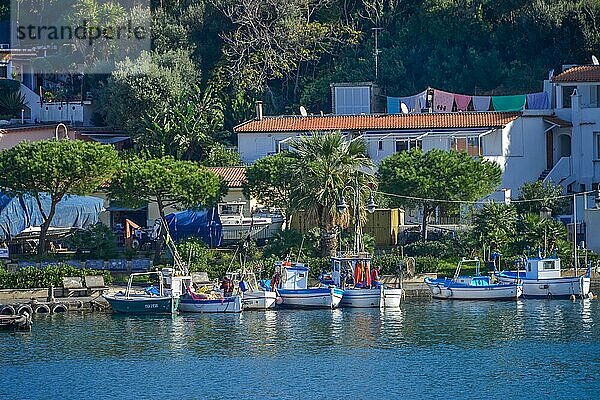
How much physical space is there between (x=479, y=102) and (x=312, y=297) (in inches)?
1033

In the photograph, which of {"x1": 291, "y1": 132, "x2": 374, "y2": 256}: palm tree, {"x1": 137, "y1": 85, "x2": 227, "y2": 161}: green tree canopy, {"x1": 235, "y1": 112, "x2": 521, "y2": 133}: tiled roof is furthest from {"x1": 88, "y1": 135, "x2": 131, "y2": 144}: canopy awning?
{"x1": 291, "y1": 132, "x2": 374, "y2": 256}: palm tree

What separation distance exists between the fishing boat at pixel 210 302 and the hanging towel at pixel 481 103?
27.9 meters

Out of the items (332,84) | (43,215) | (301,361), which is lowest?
(301,361)

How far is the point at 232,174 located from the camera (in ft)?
271

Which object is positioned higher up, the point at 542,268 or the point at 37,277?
the point at 542,268

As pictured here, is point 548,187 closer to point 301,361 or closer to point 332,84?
point 332,84

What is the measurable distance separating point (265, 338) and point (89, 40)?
46040 millimetres

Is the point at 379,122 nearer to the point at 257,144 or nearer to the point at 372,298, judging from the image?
the point at 257,144

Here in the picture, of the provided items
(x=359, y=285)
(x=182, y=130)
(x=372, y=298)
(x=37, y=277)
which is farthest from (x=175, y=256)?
(x=182, y=130)

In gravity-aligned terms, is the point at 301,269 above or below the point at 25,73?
below

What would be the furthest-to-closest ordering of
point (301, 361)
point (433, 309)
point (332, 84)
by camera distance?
point (332, 84) < point (433, 309) < point (301, 361)

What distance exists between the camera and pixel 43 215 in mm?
74562

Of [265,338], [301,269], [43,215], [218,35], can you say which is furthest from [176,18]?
[265,338]

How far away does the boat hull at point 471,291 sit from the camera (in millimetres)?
69938
